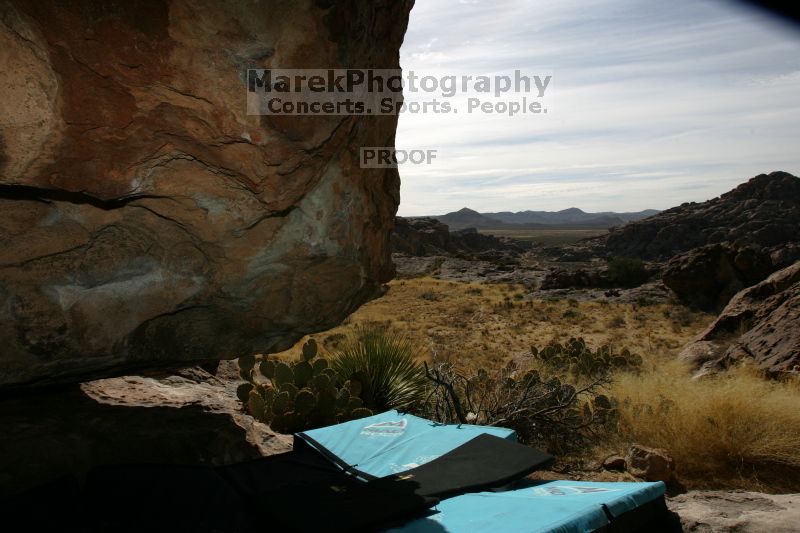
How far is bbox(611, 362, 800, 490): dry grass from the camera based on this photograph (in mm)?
5043

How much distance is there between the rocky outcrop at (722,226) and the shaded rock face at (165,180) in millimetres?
55045

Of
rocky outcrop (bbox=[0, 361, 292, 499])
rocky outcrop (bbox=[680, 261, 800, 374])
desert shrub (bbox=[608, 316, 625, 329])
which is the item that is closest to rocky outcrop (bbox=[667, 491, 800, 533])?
rocky outcrop (bbox=[0, 361, 292, 499])

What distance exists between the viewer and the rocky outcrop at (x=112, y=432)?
3.17 m

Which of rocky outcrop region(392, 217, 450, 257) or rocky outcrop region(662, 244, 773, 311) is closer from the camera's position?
rocky outcrop region(662, 244, 773, 311)

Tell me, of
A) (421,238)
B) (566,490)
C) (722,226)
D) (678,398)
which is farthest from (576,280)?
(722,226)

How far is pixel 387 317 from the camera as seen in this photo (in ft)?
71.1

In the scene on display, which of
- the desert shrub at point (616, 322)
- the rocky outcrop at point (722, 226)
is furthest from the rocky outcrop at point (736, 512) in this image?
the rocky outcrop at point (722, 226)

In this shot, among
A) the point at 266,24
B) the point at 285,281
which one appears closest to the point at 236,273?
the point at 285,281

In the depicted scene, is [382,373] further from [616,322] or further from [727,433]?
[616,322]

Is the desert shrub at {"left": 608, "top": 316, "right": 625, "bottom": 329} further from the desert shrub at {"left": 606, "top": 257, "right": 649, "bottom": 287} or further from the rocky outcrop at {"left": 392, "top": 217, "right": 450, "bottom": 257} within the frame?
the rocky outcrop at {"left": 392, "top": 217, "right": 450, "bottom": 257}

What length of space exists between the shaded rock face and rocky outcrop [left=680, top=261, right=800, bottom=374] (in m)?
6.96

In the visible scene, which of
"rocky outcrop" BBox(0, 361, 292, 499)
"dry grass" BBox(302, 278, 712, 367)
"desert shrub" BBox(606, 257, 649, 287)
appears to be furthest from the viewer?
"desert shrub" BBox(606, 257, 649, 287)

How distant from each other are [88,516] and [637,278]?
32394 millimetres

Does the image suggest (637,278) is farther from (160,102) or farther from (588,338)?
(160,102)
